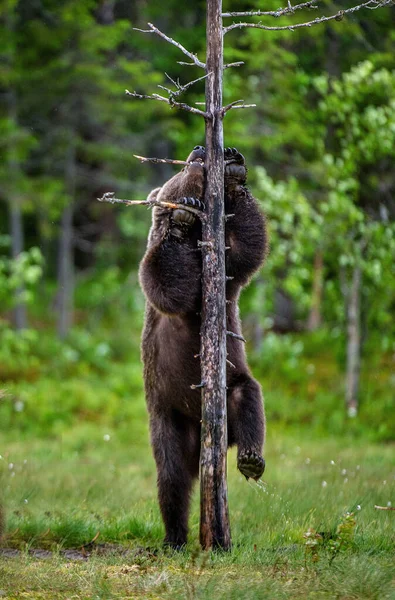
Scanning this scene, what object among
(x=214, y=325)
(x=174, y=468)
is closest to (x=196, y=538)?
(x=174, y=468)

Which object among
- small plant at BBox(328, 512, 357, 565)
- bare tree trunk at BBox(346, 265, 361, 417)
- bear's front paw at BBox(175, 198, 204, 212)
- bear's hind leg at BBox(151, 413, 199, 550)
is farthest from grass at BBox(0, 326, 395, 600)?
bear's front paw at BBox(175, 198, 204, 212)

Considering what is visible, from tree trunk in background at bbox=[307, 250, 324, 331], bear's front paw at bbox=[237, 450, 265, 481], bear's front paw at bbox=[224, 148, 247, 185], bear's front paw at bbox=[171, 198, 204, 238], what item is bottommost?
bear's front paw at bbox=[237, 450, 265, 481]

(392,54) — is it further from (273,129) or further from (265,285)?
(265,285)

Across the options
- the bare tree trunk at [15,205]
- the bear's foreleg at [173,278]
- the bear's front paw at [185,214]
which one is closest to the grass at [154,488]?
the bare tree trunk at [15,205]

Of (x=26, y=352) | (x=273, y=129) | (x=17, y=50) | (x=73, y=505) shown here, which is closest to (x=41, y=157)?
(x=17, y=50)

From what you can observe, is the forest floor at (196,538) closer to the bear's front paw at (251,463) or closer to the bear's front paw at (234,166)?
the bear's front paw at (251,463)

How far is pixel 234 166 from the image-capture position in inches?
229

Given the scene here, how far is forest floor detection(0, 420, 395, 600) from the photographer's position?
14.7ft

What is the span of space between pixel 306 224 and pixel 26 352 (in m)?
6.84

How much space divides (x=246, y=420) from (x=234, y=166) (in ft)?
5.89

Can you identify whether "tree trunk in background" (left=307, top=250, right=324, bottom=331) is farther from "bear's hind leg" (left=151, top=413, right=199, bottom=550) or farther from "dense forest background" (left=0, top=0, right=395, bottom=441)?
"bear's hind leg" (left=151, top=413, right=199, bottom=550)

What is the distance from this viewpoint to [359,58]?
45.1 feet

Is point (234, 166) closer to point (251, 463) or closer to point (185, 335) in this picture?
point (185, 335)

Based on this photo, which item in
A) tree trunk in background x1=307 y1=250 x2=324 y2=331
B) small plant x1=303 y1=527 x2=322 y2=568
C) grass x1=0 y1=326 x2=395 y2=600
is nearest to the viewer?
grass x1=0 y1=326 x2=395 y2=600
